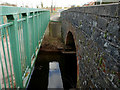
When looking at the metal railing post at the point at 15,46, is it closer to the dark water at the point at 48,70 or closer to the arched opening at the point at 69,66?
the dark water at the point at 48,70

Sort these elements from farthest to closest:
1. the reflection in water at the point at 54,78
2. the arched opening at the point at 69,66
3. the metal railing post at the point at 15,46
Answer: the arched opening at the point at 69,66 < the metal railing post at the point at 15,46 < the reflection in water at the point at 54,78

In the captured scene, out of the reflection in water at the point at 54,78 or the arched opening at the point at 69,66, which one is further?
the arched opening at the point at 69,66

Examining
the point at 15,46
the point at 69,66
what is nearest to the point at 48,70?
the point at 69,66

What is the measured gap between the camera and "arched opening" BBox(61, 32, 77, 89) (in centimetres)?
678

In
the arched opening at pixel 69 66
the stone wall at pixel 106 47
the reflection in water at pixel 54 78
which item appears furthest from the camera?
the arched opening at pixel 69 66

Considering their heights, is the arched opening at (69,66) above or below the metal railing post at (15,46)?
below

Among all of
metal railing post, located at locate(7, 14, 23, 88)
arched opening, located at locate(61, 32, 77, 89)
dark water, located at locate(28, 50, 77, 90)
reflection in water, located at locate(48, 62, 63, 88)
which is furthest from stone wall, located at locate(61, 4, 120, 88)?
arched opening, located at locate(61, 32, 77, 89)

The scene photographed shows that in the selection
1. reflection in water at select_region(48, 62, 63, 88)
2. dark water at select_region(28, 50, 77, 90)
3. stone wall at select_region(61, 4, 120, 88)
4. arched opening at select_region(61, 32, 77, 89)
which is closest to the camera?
reflection in water at select_region(48, 62, 63, 88)

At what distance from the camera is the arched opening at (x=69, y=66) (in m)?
6.78

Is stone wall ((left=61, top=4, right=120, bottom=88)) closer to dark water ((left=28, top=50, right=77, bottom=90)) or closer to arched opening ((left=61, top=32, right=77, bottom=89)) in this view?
dark water ((left=28, top=50, right=77, bottom=90))

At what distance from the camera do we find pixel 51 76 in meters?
1.13

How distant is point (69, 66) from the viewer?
8.78 m

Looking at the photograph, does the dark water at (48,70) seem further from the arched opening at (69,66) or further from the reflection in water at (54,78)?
the reflection in water at (54,78)

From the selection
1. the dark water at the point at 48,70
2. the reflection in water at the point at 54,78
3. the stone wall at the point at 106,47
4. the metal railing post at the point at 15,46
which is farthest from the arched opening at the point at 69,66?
the reflection in water at the point at 54,78
